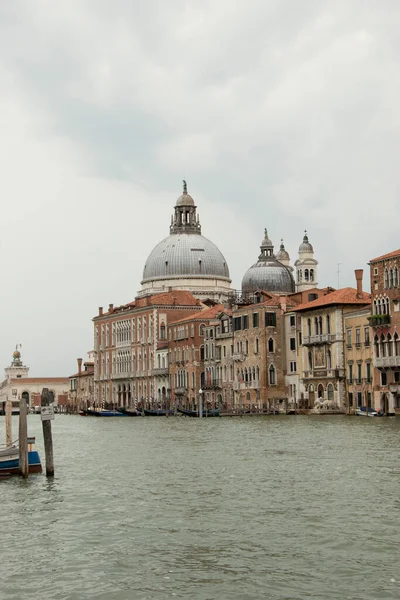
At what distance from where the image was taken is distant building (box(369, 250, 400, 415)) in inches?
2464

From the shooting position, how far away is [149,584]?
544 inches

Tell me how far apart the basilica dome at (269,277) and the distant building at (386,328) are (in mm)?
41672

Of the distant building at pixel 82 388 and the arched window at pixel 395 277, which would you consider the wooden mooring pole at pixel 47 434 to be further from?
the distant building at pixel 82 388

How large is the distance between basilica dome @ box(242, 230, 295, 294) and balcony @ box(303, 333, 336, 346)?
32554 mm

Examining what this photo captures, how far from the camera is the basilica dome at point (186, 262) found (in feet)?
366

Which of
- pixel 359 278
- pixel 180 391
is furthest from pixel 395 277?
pixel 180 391

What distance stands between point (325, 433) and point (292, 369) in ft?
112

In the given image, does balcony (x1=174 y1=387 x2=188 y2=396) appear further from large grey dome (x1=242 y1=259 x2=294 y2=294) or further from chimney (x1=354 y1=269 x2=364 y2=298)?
chimney (x1=354 y1=269 x2=364 y2=298)

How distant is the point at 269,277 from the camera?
107438 millimetres

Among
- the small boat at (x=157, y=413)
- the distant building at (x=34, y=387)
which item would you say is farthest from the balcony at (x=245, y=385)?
the distant building at (x=34, y=387)

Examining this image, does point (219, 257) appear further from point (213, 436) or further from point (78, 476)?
point (78, 476)

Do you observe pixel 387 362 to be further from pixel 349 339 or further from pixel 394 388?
pixel 349 339

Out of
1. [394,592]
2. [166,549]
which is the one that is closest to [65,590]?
[166,549]

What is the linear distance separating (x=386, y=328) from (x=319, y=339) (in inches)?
335
